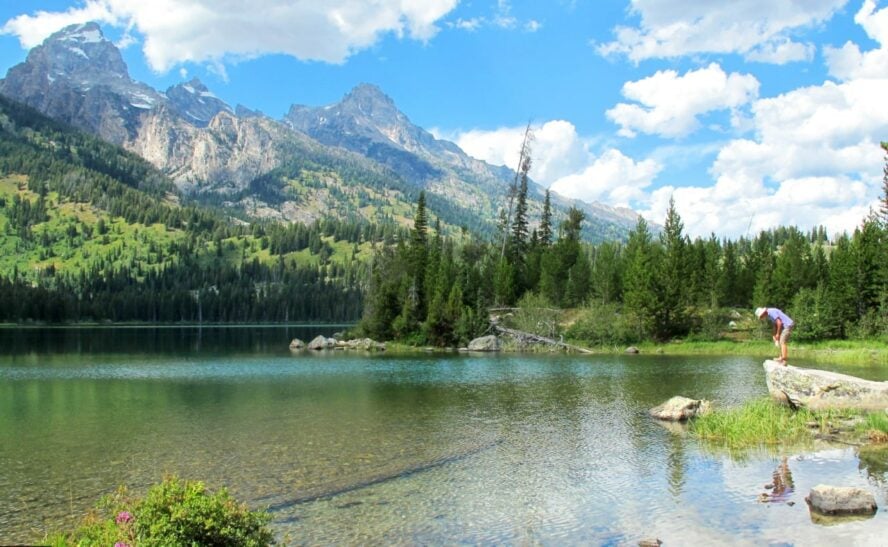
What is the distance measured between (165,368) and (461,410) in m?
46.0

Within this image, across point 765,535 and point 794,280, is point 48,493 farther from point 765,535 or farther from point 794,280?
point 794,280

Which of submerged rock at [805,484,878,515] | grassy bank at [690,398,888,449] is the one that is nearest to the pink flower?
submerged rock at [805,484,878,515]

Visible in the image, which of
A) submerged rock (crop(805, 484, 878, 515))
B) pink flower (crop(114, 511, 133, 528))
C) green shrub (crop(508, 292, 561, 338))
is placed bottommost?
submerged rock (crop(805, 484, 878, 515))

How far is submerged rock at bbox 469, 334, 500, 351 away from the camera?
104750 mm

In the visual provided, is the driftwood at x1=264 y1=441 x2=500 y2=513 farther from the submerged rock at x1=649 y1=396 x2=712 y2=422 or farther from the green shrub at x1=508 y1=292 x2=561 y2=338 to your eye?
the green shrub at x1=508 y1=292 x2=561 y2=338

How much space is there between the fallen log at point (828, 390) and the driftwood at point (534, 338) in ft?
207

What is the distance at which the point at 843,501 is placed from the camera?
18.2 m

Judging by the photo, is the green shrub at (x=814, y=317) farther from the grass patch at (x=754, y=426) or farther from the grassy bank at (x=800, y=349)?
the grass patch at (x=754, y=426)

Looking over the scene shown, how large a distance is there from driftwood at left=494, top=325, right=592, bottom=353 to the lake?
4480 cm

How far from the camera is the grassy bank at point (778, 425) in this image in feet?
95.4

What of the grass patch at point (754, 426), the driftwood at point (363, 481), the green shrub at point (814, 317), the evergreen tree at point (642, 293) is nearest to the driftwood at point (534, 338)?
the evergreen tree at point (642, 293)

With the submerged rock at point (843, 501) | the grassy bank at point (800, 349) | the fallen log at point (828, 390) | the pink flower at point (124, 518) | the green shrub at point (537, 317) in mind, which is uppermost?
the green shrub at point (537, 317)

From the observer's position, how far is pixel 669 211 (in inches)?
4852

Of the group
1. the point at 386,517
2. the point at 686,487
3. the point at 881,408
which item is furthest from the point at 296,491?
the point at 881,408
